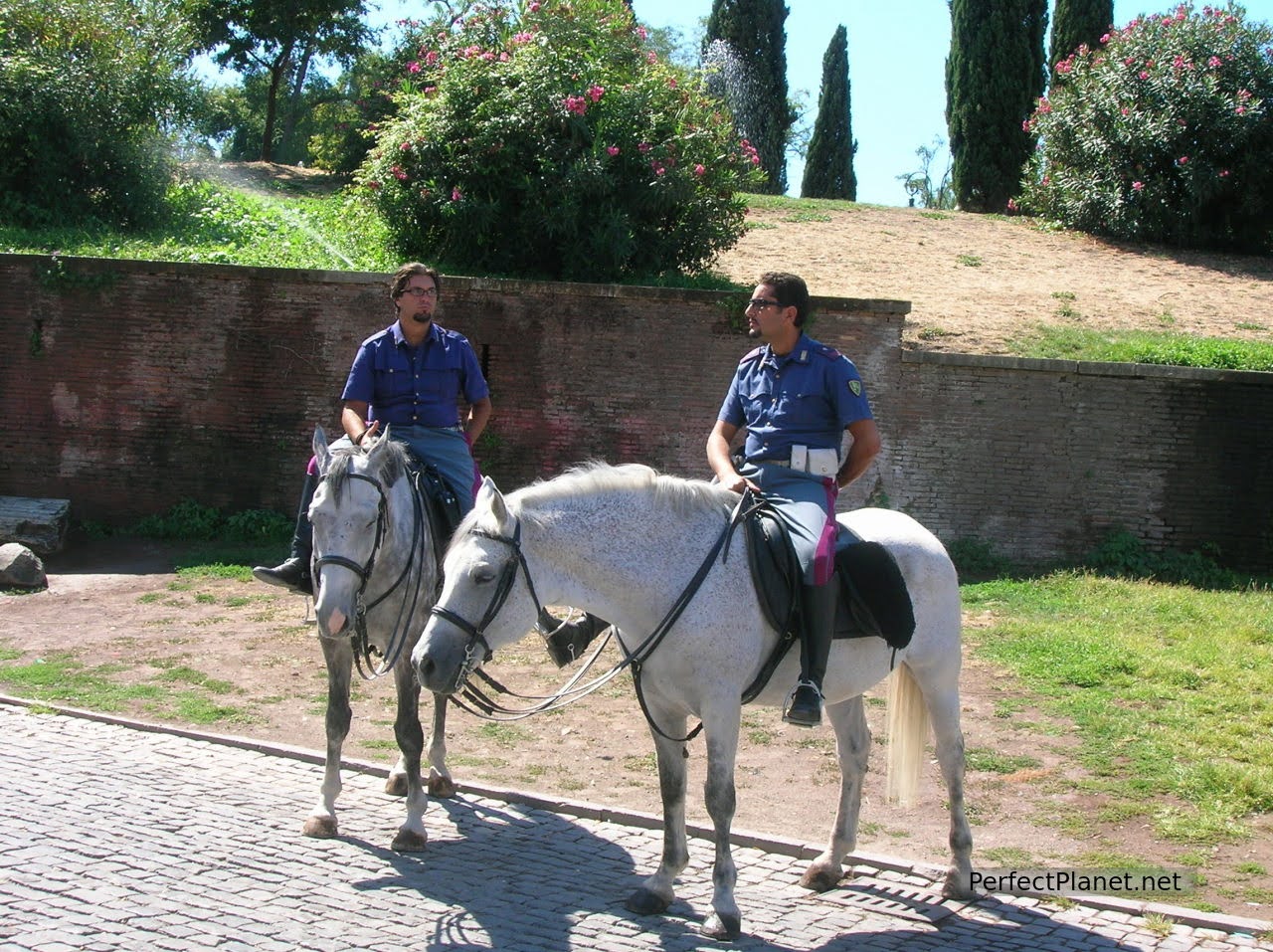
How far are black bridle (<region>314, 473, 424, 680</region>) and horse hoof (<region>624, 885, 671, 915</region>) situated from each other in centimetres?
175

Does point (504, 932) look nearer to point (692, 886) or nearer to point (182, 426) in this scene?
point (692, 886)

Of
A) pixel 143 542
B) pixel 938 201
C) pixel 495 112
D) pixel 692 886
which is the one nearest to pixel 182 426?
pixel 143 542

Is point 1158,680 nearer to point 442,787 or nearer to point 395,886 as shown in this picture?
point 442,787

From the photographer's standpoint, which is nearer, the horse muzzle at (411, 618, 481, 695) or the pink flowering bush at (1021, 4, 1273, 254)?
the horse muzzle at (411, 618, 481, 695)

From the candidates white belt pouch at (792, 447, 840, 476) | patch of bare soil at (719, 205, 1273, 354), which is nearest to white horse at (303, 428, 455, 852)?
white belt pouch at (792, 447, 840, 476)

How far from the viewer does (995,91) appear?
1122 inches

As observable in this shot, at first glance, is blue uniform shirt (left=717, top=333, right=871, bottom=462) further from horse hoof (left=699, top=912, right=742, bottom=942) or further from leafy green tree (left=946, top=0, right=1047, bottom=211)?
leafy green tree (left=946, top=0, right=1047, bottom=211)

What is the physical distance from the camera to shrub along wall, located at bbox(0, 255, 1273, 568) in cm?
1385

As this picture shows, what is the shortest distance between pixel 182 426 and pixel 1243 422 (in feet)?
39.8

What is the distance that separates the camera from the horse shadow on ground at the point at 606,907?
5449 millimetres

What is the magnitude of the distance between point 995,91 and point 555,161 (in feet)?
53.5

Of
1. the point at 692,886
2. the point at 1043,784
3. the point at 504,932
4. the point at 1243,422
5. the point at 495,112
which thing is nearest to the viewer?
the point at 504,932

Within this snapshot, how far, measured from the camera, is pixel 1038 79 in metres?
28.9

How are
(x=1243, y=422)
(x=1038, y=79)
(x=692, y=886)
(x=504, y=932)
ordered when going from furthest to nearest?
1. (x=1038, y=79)
2. (x=1243, y=422)
3. (x=692, y=886)
4. (x=504, y=932)
